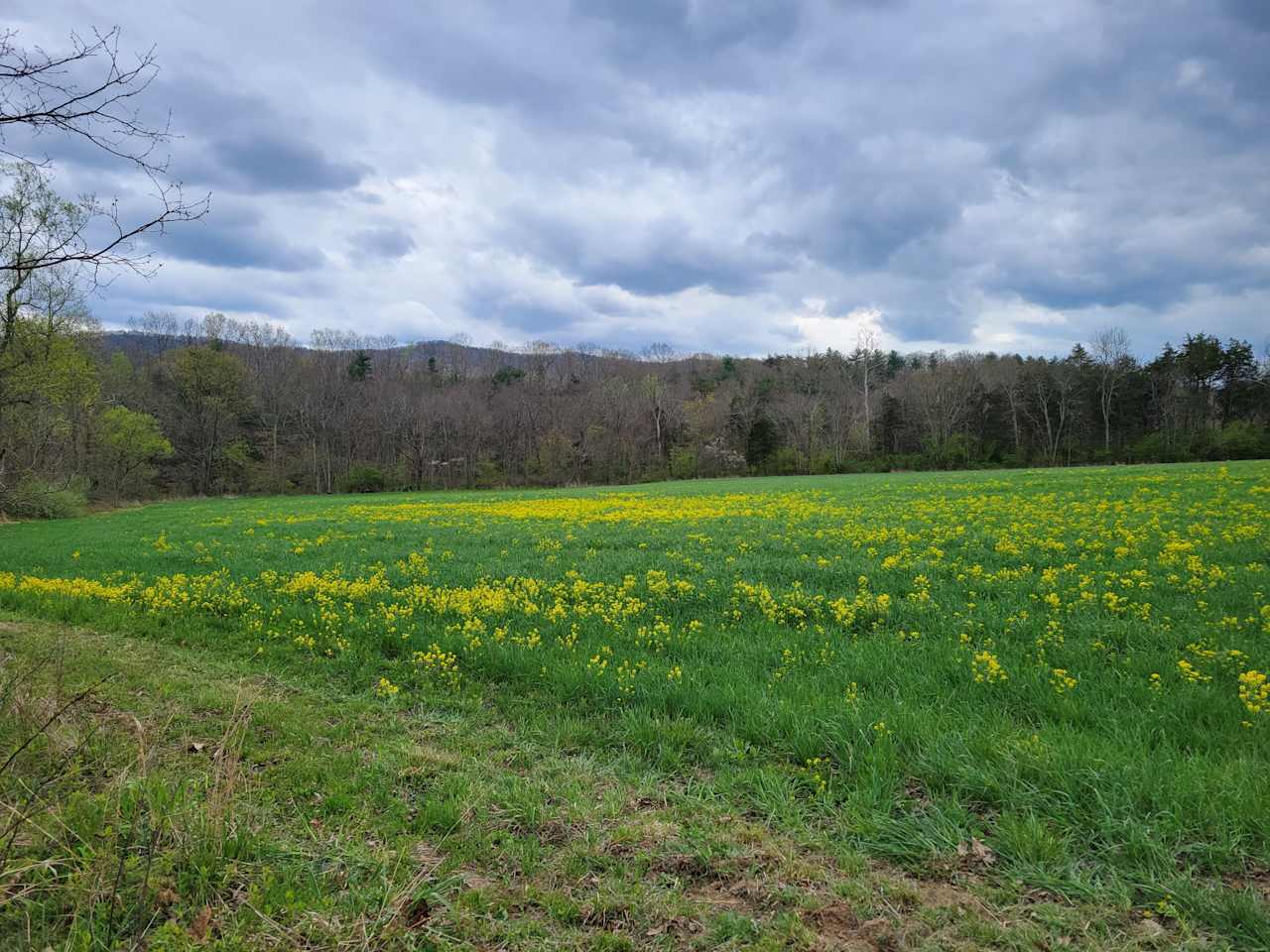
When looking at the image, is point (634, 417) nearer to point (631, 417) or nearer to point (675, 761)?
point (631, 417)

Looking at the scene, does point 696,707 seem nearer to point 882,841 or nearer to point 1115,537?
point 882,841

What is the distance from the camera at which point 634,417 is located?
85188mm

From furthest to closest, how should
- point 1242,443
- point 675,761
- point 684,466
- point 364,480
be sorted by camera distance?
1. point 684,466
2. point 364,480
3. point 1242,443
4. point 675,761

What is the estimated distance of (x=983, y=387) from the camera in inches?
3204

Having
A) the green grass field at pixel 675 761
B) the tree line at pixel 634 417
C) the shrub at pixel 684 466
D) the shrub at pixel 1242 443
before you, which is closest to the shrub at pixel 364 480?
the tree line at pixel 634 417

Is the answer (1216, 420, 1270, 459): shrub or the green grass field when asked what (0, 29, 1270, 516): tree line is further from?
the green grass field

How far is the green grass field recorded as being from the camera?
10.1 feet

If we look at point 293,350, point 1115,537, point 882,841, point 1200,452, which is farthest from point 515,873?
point 293,350

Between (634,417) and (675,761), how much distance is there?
81110 millimetres

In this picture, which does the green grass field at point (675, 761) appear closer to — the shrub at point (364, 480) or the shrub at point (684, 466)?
the shrub at point (364, 480)

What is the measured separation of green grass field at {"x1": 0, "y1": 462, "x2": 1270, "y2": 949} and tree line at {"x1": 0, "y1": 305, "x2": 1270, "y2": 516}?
60408mm

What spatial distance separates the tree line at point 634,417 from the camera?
2724 inches

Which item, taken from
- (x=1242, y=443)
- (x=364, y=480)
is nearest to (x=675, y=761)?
(x=364, y=480)

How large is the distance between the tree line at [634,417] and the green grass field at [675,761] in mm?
60408
